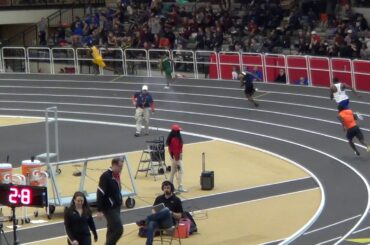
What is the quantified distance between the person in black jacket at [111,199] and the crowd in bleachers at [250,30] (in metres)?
20.7

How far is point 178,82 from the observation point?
140ft

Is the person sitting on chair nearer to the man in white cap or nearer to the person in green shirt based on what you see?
the man in white cap

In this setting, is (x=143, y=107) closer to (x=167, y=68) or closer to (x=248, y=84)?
(x=248, y=84)

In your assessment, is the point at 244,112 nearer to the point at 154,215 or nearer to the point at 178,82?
the point at 178,82

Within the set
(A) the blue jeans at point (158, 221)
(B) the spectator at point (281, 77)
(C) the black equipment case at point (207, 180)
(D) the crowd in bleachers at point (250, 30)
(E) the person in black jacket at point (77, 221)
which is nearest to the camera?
(E) the person in black jacket at point (77, 221)

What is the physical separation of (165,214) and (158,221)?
185mm

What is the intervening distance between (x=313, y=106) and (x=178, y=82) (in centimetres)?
778

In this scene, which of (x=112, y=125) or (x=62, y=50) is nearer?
(x=112, y=125)

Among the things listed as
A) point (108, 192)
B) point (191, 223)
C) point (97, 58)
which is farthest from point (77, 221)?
point (97, 58)

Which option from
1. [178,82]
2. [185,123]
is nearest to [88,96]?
[178,82]

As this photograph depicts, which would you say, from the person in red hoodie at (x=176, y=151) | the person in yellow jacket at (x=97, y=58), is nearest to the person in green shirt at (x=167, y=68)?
the person in yellow jacket at (x=97, y=58)

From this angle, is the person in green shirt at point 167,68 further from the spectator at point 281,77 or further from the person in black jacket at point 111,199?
the person in black jacket at point 111,199

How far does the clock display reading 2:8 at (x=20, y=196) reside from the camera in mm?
18000

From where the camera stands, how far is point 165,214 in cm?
2072
